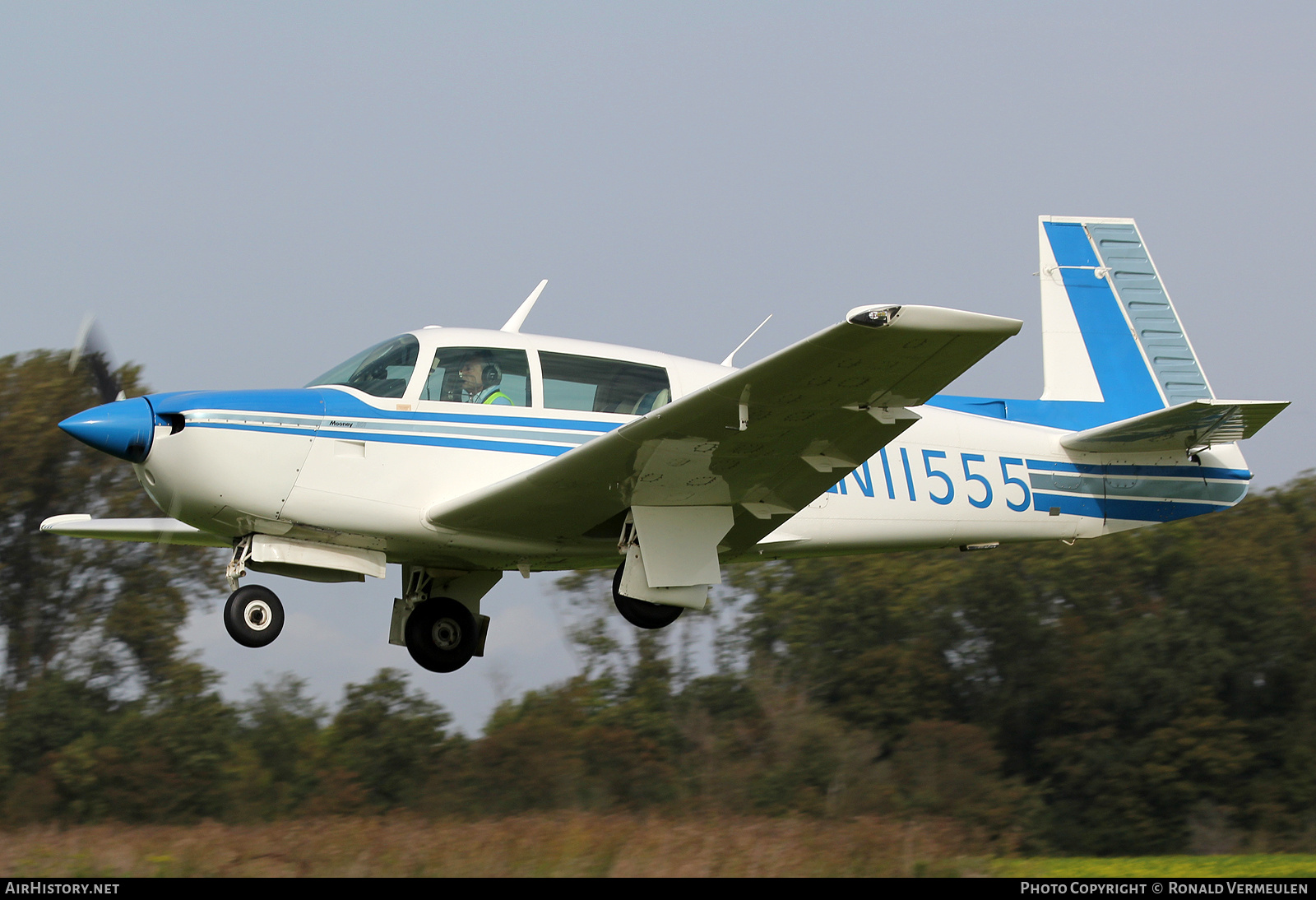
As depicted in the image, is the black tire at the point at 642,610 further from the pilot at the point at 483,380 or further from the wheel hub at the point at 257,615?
the wheel hub at the point at 257,615

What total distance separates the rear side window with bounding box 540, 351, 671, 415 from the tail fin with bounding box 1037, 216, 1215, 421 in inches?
135

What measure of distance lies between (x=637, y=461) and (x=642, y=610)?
135cm

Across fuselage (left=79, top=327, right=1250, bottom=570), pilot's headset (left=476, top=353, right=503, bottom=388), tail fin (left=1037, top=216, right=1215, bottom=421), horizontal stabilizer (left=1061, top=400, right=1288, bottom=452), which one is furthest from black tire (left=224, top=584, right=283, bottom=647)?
tail fin (left=1037, top=216, right=1215, bottom=421)

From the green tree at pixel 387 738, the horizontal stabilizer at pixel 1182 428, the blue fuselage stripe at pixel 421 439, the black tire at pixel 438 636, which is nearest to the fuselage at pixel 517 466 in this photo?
the blue fuselage stripe at pixel 421 439

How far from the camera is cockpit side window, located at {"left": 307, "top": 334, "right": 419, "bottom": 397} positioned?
25.2 ft

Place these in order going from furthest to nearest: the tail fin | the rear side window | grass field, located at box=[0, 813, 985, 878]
→ 1. the tail fin
2. the rear side window
3. grass field, located at box=[0, 813, 985, 878]

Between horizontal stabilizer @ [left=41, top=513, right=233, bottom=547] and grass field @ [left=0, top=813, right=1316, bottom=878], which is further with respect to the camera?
horizontal stabilizer @ [left=41, top=513, right=233, bottom=547]

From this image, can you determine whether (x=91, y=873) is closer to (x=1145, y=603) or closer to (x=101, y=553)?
(x=101, y=553)

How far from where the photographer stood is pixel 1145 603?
27453 millimetres

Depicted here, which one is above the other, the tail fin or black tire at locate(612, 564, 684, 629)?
the tail fin

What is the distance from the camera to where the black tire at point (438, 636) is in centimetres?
906

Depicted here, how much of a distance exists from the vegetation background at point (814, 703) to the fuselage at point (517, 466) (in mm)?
6585

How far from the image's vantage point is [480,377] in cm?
778

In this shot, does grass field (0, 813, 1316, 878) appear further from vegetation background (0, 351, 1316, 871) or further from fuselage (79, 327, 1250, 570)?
vegetation background (0, 351, 1316, 871)
